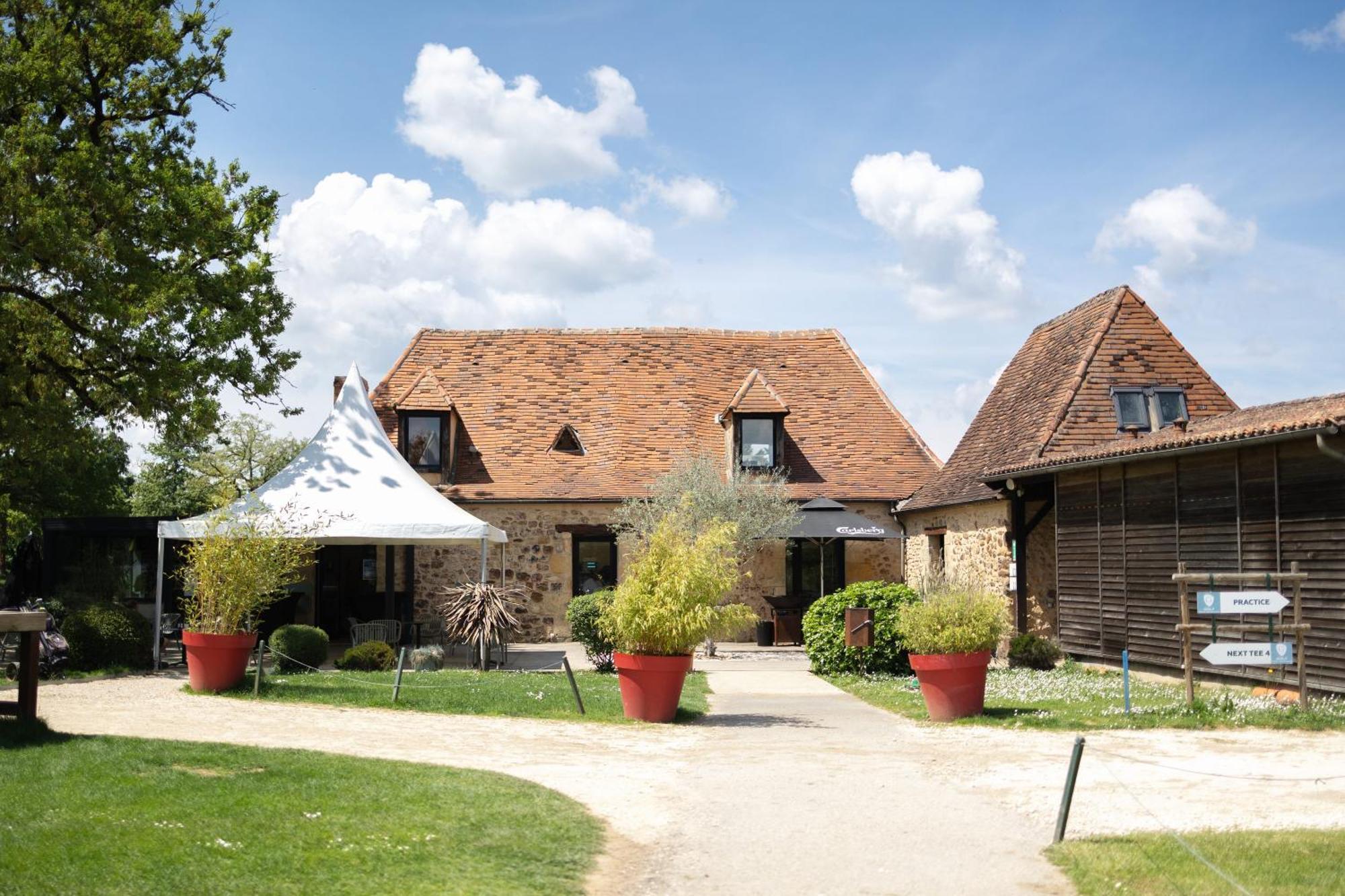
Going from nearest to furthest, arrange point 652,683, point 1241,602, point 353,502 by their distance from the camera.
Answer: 1. point 1241,602
2. point 652,683
3. point 353,502

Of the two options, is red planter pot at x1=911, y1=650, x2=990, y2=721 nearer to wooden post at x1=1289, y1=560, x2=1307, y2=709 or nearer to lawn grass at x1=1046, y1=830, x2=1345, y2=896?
wooden post at x1=1289, y1=560, x2=1307, y2=709

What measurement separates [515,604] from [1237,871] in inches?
671

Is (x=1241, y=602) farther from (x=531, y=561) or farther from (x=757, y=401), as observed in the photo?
(x=531, y=561)

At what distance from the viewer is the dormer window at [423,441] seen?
24141 millimetres

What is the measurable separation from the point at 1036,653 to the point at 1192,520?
12.4ft

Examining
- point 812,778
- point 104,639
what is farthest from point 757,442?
point 812,778

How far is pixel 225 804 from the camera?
22.5 ft

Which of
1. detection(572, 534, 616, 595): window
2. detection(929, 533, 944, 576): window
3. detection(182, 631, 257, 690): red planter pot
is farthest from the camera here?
A: detection(572, 534, 616, 595): window

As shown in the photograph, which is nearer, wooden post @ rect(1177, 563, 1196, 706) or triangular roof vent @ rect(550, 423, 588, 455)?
wooden post @ rect(1177, 563, 1196, 706)

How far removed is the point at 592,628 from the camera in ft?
58.3

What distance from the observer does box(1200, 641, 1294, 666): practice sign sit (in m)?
11.1

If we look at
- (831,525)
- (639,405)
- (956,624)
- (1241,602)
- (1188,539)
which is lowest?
(956,624)

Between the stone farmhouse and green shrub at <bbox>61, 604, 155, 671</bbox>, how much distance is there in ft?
17.4

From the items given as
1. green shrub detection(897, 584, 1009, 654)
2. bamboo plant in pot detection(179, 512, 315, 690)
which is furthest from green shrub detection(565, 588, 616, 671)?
green shrub detection(897, 584, 1009, 654)
